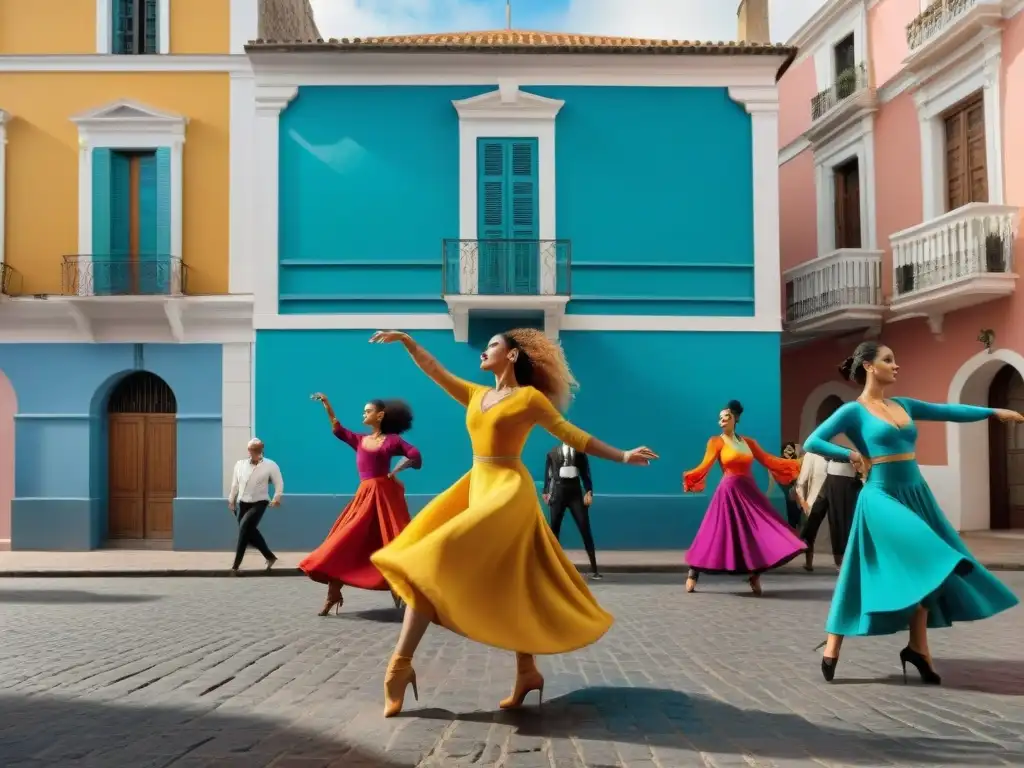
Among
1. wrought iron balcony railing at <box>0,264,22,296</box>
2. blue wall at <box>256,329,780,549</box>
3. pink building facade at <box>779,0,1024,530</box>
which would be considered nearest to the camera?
pink building facade at <box>779,0,1024,530</box>

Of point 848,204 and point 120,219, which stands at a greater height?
point 848,204

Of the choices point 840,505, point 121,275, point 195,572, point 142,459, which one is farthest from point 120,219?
point 840,505

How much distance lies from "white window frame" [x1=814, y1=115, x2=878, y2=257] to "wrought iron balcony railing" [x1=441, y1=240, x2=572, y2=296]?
6883 millimetres

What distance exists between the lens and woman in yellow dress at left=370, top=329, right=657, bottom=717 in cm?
478

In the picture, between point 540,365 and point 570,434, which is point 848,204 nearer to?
point 540,365

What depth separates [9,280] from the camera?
17.3m

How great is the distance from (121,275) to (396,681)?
13947mm

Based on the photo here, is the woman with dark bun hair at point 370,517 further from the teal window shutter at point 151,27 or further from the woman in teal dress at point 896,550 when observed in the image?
the teal window shutter at point 151,27

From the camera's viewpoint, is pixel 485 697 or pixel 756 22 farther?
pixel 756 22

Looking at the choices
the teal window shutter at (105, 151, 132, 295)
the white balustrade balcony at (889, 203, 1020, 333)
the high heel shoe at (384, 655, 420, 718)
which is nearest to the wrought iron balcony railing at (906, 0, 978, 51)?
the white balustrade balcony at (889, 203, 1020, 333)

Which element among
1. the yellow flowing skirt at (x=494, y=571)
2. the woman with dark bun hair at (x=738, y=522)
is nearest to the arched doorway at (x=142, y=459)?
the woman with dark bun hair at (x=738, y=522)

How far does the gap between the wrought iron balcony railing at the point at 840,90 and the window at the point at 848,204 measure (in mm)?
1304

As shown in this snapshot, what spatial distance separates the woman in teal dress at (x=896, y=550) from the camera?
564 centimetres

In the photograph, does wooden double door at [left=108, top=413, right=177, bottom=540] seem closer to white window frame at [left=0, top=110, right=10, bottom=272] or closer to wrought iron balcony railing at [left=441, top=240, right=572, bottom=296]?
white window frame at [left=0, top=110, right=10, bottom=272]
